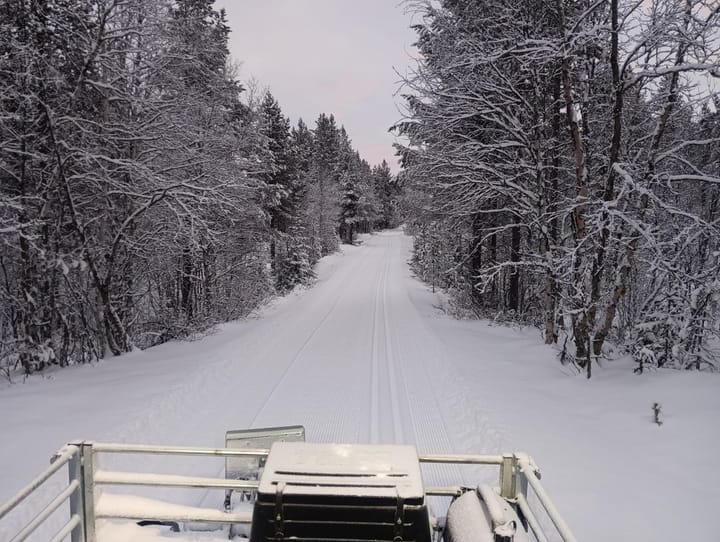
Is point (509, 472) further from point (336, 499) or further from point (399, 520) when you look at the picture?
point (336, 499)

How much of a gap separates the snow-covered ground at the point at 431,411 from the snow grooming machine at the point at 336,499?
49cm

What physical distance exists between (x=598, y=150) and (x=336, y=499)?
480 inches

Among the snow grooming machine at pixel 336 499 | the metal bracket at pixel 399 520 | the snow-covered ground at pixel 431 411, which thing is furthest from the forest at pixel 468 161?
the metal bracket at pixel 399 520

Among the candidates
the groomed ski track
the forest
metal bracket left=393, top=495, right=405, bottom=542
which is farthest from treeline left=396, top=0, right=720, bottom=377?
metal bracket left=393, top=495, right=405, bottom=542

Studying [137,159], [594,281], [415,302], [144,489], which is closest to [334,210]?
[415,302]

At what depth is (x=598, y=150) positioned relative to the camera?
11672 mm

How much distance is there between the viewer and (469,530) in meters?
2.46

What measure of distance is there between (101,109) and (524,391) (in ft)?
40.8

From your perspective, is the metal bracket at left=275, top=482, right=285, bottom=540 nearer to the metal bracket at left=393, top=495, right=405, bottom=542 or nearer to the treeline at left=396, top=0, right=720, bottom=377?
the metal bracket at left=393, top=495, right=405, bottom=542

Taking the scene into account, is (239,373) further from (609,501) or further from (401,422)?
(609,501)

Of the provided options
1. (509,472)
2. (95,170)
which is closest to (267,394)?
(509,472)

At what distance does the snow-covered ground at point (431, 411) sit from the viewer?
5.22 m

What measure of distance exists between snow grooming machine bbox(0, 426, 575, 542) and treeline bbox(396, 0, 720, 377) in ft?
21.2

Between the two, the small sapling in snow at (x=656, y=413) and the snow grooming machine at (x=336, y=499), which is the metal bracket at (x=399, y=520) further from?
the small sapling in snow at (x=656, y=413)
